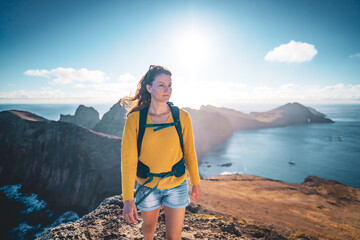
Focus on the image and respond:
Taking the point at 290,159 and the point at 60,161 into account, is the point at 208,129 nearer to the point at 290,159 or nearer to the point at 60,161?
the point at 290,159

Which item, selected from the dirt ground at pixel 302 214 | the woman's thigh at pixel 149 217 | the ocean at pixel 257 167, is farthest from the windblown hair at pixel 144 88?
the ocean at pixel 257 167

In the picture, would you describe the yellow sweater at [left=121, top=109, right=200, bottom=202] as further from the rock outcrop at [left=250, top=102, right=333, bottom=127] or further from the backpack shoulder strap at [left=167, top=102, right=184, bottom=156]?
the rock outcrop at [left=250, top=102, right=333, bottom=127]

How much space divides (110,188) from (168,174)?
88.1ft

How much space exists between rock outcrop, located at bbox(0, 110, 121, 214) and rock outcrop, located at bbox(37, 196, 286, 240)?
907 inches

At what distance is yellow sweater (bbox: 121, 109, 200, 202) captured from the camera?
5.74 ft

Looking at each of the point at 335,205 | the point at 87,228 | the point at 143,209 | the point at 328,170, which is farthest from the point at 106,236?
the point at 328,170

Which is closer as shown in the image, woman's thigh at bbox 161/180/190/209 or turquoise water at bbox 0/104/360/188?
woman's thigh at bbox 161/180/190/209

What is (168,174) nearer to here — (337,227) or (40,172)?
(337,227)

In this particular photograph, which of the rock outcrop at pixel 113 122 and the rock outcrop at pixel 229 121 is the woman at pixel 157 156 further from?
the rock outcrop at pixel 229 121

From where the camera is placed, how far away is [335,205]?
47.1 feet

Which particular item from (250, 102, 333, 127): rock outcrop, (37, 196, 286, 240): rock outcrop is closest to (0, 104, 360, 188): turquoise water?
(37, 196, 286, 240): rock outcrop

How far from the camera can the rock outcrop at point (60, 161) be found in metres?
25.3

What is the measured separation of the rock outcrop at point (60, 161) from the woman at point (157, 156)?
2589cm

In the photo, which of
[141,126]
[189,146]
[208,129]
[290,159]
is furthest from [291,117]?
[141,126]
